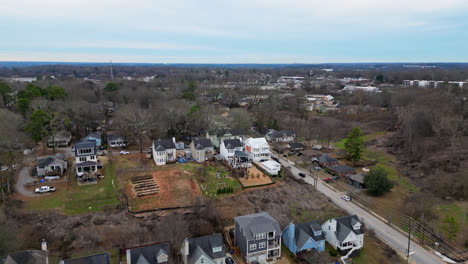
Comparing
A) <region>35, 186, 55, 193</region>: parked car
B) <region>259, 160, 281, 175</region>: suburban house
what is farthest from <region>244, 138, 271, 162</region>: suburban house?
<region>35, 186, 55, 193</region>: parked car

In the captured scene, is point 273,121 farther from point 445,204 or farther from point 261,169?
point 445,204

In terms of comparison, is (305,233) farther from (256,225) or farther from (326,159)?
(326,159)

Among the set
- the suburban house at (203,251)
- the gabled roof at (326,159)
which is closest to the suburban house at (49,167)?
the suburban house at (203,251)

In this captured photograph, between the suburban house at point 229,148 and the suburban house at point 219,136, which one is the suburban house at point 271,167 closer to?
the suburban house at point 229,148

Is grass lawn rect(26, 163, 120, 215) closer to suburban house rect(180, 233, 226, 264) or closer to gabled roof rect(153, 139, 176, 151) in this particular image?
gabled roof rect(153, 139, 176, 151)

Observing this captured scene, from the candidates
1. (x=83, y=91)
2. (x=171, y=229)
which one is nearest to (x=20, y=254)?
(x=171, y=229)

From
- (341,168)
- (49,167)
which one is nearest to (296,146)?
(341,168)

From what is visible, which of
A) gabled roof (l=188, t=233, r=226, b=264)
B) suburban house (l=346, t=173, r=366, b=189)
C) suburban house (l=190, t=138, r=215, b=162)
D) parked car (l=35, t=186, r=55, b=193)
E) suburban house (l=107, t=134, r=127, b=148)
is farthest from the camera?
suburban house (l=107, t=134, r=127, b=148)
